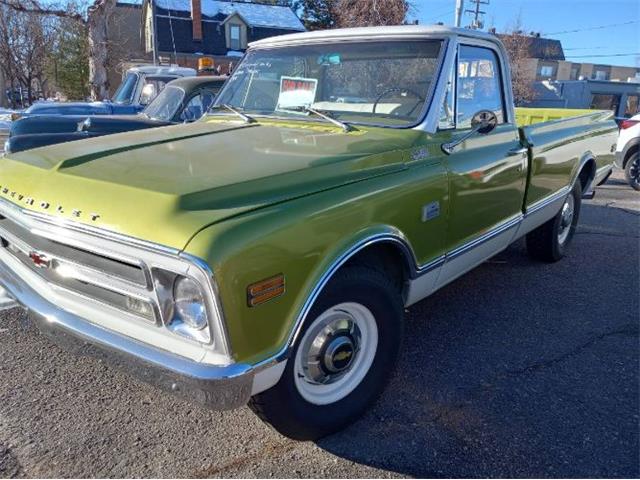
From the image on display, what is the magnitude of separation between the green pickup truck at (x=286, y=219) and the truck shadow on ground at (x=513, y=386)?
1.02ft

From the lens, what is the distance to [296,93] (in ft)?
11.1

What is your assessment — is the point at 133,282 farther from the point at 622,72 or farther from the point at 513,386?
the point at 622,72

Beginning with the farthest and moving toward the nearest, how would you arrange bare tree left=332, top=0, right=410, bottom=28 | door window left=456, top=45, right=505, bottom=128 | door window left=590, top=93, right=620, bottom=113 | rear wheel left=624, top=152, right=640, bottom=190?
door window left=590, top=93, right=620, bottom=113
bare tree left=332, top=0, right=410, bottom=28
rear wheel left=624, top=152, right=640, bottom=190
door window left=456, top=45, right=505, bottom=128

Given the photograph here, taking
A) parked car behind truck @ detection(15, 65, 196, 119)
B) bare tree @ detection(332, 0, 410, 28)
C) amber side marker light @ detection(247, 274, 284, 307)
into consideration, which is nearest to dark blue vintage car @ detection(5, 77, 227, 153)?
parked car behind truck @ detection(15, 65, 196, 119)

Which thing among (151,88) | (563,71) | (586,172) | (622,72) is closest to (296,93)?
(586,172)

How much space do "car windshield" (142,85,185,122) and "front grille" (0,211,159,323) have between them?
485cm

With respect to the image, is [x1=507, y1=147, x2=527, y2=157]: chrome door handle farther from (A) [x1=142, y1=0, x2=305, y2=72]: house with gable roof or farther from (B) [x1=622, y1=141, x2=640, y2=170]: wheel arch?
(A) [x1=142, y1=0, x2=305, y2=72]: house with gable roof

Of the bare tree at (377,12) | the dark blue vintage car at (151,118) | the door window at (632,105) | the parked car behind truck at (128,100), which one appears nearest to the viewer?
the dark blue vintage car at (151,118)

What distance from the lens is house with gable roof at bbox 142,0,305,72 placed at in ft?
98.1

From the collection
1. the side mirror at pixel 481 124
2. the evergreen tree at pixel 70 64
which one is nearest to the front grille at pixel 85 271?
the side mirror at pixel 481 124

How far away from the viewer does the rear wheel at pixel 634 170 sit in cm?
915

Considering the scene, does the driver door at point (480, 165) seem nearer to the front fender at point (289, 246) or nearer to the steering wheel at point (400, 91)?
the steering wheel at point (400, 91)

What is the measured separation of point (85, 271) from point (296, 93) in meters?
1.89

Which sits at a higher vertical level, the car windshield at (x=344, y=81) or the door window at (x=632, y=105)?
the car windshield at (x=344, y=81)
